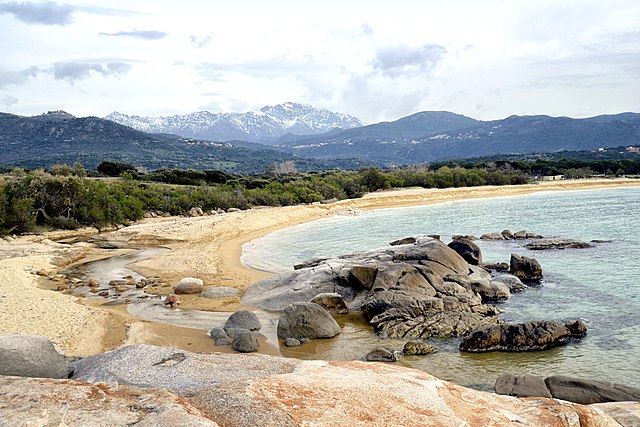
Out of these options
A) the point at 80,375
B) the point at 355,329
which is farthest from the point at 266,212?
the point at 80,375

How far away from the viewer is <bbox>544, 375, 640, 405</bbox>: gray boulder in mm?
9359

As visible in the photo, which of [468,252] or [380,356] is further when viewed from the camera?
[468,252]

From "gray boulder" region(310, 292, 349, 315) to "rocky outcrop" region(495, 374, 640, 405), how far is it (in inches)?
284

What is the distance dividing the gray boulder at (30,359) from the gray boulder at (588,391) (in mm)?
9507

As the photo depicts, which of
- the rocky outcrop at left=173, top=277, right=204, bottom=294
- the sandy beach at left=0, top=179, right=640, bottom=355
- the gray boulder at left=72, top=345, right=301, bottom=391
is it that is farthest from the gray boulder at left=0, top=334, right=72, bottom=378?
the rocky outcrop at left=173, top=277, right=204, bottom=294

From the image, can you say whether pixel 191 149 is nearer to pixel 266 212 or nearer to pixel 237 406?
pixel 266 212

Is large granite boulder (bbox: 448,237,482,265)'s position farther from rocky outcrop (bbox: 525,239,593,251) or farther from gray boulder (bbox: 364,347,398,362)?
gray boulder (bbox: 364,347,398,362)

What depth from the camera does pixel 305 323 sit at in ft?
46.5

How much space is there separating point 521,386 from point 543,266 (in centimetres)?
1554

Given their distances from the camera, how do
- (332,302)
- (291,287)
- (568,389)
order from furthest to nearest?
(291,287) → (332,302) → (568,389)

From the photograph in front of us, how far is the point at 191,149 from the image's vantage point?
195750mm

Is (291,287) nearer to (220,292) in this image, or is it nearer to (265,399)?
(220,292)

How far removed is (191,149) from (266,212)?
524 feet

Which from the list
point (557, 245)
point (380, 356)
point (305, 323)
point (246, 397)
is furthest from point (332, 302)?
point (557, 245)
